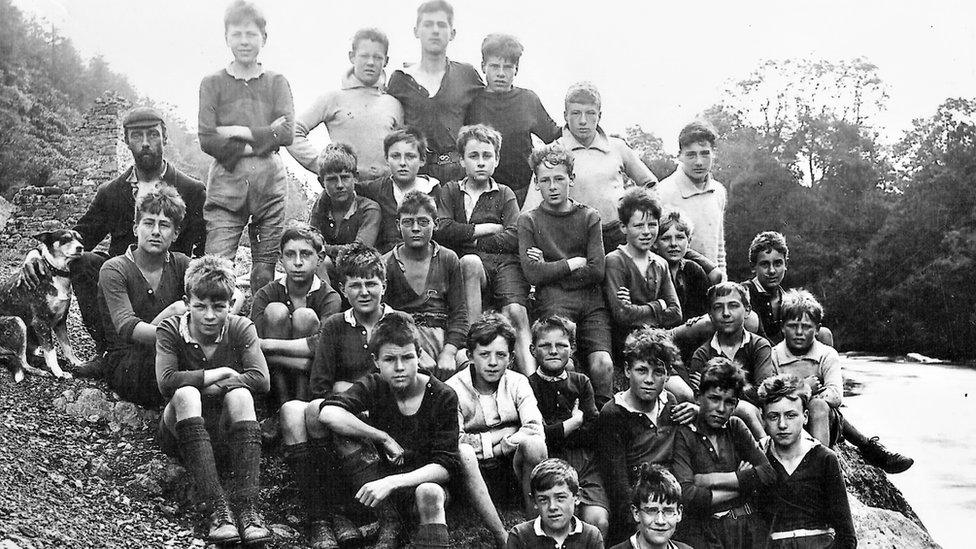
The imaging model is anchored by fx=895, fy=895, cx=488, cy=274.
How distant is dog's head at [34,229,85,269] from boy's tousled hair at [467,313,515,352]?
282 centimetres

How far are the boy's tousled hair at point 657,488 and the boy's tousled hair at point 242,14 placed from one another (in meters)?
4.14

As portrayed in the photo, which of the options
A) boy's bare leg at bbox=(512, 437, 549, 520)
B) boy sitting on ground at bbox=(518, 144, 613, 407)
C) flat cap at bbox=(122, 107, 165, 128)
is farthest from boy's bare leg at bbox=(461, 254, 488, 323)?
flat cap at bbox=(122, 107, 165, 128)

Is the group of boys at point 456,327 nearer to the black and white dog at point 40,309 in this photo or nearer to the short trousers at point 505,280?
the short trousers at point 505,280

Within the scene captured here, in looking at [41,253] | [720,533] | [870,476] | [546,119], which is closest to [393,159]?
[546,119]

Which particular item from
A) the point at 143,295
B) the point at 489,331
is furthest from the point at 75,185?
the point at 489,331

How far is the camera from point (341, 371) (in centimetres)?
469

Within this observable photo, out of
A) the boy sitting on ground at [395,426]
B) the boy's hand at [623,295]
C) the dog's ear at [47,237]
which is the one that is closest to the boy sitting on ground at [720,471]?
the boy's hand at [623,295]

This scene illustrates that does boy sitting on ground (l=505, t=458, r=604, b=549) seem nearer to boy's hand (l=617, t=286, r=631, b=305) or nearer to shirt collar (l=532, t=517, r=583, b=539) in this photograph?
shirt collar (l=532, t=517, r=583, b=539)

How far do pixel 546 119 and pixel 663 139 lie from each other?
78.0 ft

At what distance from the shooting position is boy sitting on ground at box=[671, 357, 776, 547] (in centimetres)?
452

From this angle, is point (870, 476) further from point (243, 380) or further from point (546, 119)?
point (243, 380)

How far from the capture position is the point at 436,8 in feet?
22.6

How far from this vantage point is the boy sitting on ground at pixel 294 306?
4.96 m

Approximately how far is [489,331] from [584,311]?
51.6 inches
